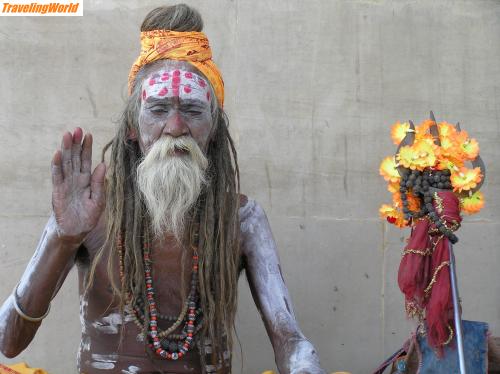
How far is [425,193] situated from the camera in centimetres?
331

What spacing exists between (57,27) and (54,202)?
1.71 metres

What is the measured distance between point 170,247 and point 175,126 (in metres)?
0.49

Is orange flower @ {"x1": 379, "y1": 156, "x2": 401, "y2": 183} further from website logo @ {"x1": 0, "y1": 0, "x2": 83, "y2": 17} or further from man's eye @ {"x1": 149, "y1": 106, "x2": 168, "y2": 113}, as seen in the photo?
website logo @ {"x1": 0, "y1": 0, "x2": 83, "y2": 17}

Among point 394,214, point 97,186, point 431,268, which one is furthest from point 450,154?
point 97,186

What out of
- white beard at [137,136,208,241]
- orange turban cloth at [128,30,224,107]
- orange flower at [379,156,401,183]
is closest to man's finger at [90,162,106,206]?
white beard at [137,136,208,241]

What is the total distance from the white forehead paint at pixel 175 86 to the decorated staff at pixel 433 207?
33.7 inches

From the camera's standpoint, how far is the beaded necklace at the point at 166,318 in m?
3.13

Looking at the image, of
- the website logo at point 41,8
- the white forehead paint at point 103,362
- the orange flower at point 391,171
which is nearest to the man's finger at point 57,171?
the white forehead paint at point 103,362

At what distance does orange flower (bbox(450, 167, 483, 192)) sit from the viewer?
10.9ft

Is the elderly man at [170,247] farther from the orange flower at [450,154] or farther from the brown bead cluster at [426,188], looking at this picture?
the orange flower at [450,154]

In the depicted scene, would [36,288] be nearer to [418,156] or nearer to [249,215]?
[249,215]

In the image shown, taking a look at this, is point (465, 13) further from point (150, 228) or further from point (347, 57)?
point (150, 228)

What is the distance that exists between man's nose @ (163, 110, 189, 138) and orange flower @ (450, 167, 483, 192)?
110 cm

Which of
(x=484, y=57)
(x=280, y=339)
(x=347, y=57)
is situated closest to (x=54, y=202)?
(x=280, y=339)
